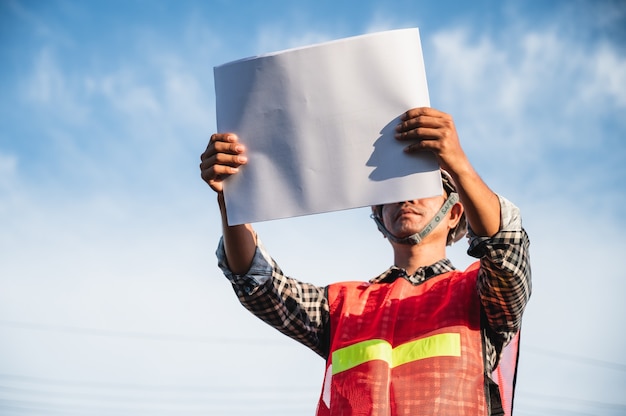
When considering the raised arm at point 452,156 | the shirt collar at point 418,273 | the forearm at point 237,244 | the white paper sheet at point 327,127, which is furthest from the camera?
the shirt collar at point 418,273

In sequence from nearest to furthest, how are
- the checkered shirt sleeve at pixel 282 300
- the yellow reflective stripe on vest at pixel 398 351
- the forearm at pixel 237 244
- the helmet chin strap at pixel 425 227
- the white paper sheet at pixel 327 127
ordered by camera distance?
the white paper sheet at pixel 327 127, the yellow reflective stripe on vest at pixel 398 351, the forearm at pixel 237 244, the checkered shirt sleeve at pixel 282 300, the helmet chin strap at pixel 425 227

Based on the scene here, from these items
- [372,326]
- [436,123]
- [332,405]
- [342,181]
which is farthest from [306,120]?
[332,405]

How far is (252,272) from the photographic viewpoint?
3830 millimetres

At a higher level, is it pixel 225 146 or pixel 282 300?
pixel 225 146

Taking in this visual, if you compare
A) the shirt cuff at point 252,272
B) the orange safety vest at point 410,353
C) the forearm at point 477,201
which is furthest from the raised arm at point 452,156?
the shirt cuff at point 252,272

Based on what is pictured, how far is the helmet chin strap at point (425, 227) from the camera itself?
4.23 metres

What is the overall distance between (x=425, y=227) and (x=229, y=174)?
48.3 inches

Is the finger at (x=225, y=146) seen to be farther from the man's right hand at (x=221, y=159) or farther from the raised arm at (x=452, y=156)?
the raised arm at (x=452, y=156)

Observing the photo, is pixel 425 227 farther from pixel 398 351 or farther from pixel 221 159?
pixel 221 159

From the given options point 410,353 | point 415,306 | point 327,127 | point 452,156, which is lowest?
point 410,353

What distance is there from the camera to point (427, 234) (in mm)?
4250

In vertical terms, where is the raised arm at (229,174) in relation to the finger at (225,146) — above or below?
below

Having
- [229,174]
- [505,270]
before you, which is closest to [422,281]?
[505,270]

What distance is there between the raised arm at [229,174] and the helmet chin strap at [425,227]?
0.87m
